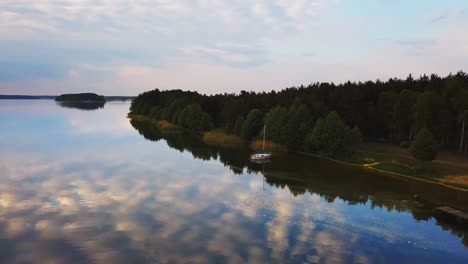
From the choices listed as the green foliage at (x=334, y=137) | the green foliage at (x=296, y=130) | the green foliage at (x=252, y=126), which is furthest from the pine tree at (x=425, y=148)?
the green foliage at (x=252, y=126)

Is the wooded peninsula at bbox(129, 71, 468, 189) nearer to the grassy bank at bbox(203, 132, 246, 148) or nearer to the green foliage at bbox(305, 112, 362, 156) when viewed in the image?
the green foliage at bbox(305, 112, 362, 156)

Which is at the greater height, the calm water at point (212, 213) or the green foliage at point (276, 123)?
the green foliage at point (276, 123)

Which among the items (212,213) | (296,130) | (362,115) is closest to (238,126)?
(296,130)

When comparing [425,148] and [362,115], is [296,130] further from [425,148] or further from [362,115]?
[425,148]

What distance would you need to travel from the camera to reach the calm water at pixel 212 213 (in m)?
40.3

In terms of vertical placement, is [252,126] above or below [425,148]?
below

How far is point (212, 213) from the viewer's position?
53.1 meters

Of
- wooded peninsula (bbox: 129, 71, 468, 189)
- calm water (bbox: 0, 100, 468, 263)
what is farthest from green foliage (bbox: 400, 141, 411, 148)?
calm water (bbox: 0, 100, 468, 263)

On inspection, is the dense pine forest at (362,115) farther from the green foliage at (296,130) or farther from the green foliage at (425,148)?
the green foliage at (425,148)

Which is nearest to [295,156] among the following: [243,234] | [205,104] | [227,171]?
[227,171]

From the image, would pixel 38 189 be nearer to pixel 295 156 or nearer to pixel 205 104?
pixel 295 156

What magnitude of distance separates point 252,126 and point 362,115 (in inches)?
1281

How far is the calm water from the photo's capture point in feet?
132

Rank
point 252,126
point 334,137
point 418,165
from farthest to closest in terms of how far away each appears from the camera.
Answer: point 252,126, point 334,137, point 418,165
